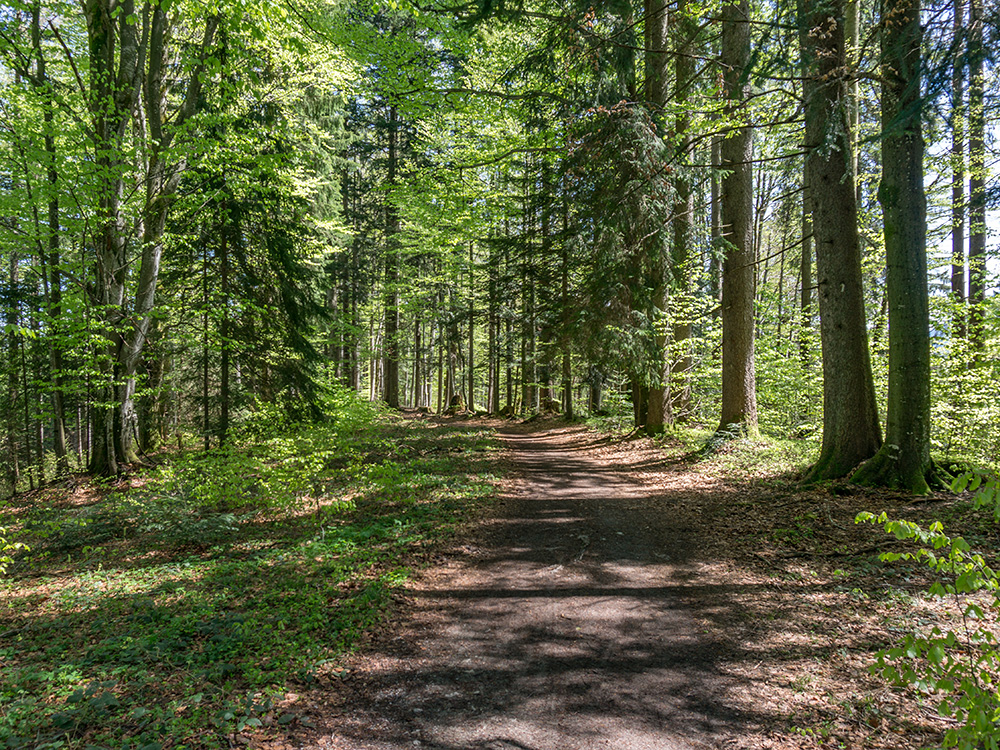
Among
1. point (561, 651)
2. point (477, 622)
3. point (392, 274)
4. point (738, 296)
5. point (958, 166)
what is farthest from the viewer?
point (392, 274)

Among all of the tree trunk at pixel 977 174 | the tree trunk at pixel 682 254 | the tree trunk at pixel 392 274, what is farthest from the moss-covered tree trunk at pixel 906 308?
the tree trunk at pixel 392 274

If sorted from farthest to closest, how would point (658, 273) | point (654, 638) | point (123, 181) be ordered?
point (658, 273) < point (123, 181) < point (654, 638)

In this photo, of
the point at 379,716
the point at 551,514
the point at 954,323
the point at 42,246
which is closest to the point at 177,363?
the point at 42,246

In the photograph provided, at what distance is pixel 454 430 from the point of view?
671 inches

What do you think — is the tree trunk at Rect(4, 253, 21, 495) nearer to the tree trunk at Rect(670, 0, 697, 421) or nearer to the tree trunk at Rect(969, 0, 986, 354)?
the tree trunk at Rect(670, 0, 697, 421)

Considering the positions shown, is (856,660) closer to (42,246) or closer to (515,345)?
(42,246)

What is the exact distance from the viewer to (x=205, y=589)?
5.21 m

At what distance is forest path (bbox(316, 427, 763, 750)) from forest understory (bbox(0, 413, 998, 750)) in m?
0.02

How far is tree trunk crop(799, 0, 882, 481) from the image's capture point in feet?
22.6

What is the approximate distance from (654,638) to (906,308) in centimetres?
550

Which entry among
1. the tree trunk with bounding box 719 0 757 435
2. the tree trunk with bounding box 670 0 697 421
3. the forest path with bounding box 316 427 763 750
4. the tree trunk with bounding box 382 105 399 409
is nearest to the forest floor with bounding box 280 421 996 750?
the forest path with bounding box 316 427 763 750

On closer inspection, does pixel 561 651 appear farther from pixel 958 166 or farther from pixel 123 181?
pixel 958 166

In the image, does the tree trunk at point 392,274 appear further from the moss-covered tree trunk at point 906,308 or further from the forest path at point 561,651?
the moss-covered tree trunk at point 906,308

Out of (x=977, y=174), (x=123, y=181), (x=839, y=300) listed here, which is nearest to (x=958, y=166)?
(x=977, y=174)
